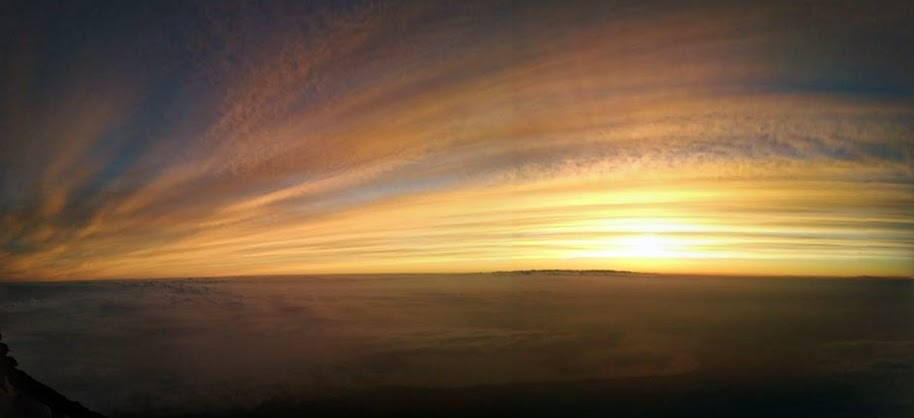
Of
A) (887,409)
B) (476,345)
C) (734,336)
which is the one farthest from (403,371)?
(734,336)

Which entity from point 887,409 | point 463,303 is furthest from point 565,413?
point 463,303

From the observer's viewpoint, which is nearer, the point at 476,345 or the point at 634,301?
the point at 476,345

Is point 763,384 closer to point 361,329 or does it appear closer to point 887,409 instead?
point 887,409

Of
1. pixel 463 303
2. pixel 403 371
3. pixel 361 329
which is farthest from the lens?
pixel 463 303

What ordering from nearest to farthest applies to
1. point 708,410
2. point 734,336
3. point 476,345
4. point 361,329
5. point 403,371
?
1. point 708,410
2. point 403,371
3. point 476,345
4. point 734,336
5. point 361,329

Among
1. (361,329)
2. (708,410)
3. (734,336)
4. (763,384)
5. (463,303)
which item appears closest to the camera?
(708,410)

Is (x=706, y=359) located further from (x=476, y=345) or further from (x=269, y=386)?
(x=269, y=386)

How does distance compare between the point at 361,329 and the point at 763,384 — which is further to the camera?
the point at 361,329

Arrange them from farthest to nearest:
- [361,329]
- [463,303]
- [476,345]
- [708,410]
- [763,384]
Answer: [463,303]
[361,329]
[476,345]
[763,384]
[708,410]
